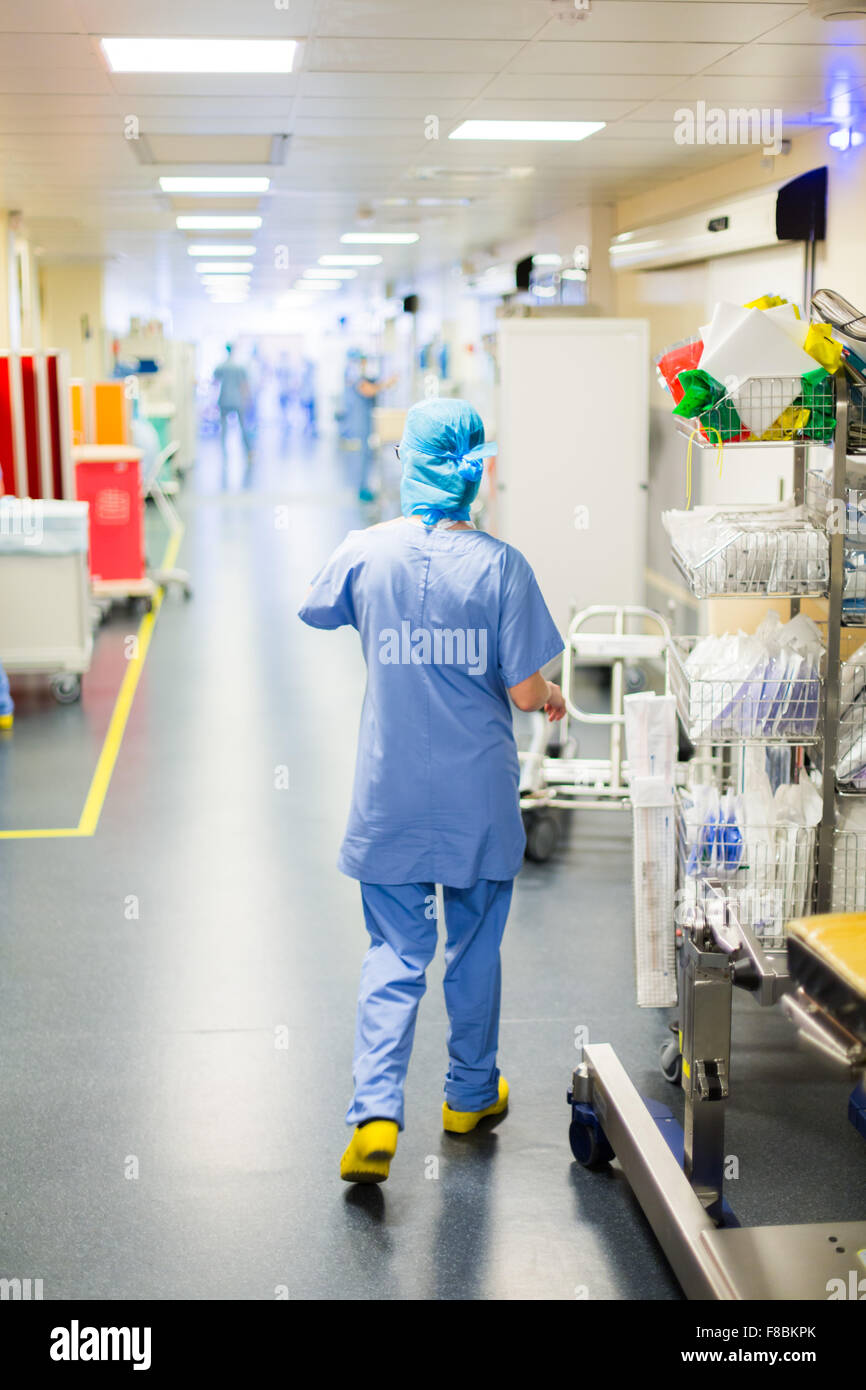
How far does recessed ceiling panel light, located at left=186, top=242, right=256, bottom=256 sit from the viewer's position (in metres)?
11.7

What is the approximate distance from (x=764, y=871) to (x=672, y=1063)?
501 mm

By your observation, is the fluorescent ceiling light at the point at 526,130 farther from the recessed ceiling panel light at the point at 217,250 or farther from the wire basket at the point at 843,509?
the recessed ceiling panel light at the point at 217,250

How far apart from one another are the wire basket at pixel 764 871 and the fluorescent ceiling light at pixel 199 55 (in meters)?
2.66

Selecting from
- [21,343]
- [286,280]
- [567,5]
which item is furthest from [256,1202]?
[286,280]

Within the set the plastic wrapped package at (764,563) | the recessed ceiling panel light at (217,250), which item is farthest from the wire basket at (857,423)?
the recessed ceiling panel light at (217,250)

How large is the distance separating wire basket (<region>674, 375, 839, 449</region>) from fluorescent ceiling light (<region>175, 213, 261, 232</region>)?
6584 mm

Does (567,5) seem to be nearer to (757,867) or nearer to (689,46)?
(689,46)

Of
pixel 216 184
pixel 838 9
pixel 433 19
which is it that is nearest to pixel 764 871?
pixel 838 9

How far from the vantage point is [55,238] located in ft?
36.3

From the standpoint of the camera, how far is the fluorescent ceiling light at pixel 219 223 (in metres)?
9.46

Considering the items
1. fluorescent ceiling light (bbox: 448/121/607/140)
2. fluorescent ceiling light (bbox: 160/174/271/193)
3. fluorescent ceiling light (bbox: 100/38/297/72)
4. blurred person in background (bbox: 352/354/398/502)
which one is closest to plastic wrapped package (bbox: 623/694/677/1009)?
fluorescent ceiling light (bbox: 100/38/297/72)

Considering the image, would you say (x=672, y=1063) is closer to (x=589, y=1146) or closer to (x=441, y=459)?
(x=589, y=1146)

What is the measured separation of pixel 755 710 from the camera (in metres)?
3.27
